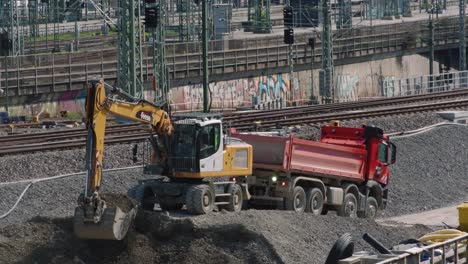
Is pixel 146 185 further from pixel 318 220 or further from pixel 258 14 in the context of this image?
pixel 258 14

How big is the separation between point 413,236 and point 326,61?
37.2m

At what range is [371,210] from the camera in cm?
3006

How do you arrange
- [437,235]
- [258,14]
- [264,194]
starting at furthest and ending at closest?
[258,14] < [264,194] < [437,235]

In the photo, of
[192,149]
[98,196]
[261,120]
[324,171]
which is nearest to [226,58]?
[261,120]

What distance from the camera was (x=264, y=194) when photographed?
27.6 metres

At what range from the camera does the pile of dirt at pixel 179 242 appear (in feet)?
71.9

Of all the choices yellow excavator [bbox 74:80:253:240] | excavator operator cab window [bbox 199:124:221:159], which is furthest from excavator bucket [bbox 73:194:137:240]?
excavator operator cab window [bbox 199:124:221:159]

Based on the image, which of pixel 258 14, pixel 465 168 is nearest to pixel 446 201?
pixel 465 168

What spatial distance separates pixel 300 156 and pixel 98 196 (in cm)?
695

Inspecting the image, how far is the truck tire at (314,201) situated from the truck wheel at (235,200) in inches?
91.0

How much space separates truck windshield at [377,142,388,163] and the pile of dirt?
269 inches

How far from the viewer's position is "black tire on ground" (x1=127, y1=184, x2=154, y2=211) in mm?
25156

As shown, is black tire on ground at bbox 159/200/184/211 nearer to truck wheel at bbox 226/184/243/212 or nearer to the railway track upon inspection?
truck wheel at bbox 226/184/243/212

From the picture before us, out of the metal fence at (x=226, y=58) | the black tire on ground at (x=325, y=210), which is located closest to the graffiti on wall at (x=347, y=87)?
the metal fence at (x=226, y=58)
